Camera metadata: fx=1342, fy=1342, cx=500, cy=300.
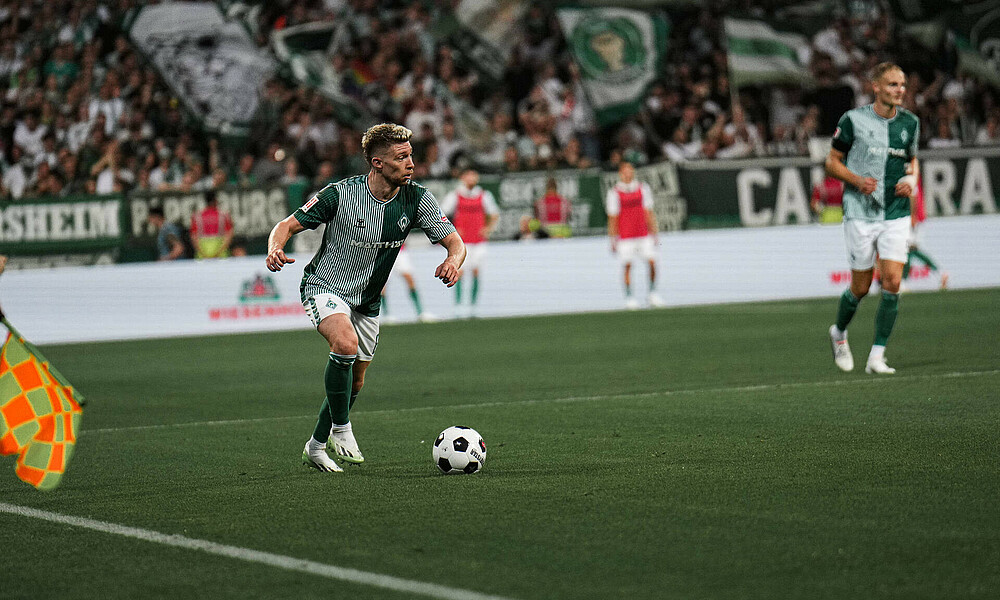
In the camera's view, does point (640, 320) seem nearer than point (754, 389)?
No

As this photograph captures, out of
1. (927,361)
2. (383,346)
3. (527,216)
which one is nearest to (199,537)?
(927,361)

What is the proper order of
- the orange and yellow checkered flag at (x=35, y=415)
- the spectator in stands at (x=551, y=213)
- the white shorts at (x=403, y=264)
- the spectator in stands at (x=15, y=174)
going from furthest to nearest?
the spectator in stands at (x=15, y=174) → the spectator in stands at (x=551, y=213) → the white shorts at (x=403, y=264) → the orange and yellow checkered flag at (x=35, y=415)

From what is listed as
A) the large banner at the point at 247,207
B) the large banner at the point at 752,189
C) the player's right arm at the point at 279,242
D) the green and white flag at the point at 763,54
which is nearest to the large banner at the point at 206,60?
the large banner at the point at 247,207

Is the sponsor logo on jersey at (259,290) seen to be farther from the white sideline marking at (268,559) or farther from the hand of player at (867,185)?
the white sideline marking at (268,559)

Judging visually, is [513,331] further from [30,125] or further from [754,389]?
[30,125]

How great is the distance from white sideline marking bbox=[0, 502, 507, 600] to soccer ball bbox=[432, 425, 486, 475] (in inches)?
68.0

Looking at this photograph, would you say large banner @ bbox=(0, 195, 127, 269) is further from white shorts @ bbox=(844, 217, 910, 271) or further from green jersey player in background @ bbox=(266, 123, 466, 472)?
green jersey player in background @ bbox=(266, 123, 466, 472)

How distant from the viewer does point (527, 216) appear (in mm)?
21125

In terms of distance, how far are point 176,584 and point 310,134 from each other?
19397 millimetres

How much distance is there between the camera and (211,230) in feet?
65.1

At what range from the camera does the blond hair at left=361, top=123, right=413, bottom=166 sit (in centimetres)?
727

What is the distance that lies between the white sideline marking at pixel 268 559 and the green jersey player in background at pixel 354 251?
1.58m

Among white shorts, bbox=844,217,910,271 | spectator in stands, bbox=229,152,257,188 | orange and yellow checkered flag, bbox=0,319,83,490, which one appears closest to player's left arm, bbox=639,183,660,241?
spectator in stands, bbox=229,152,257,188

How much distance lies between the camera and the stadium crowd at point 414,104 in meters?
22.6
